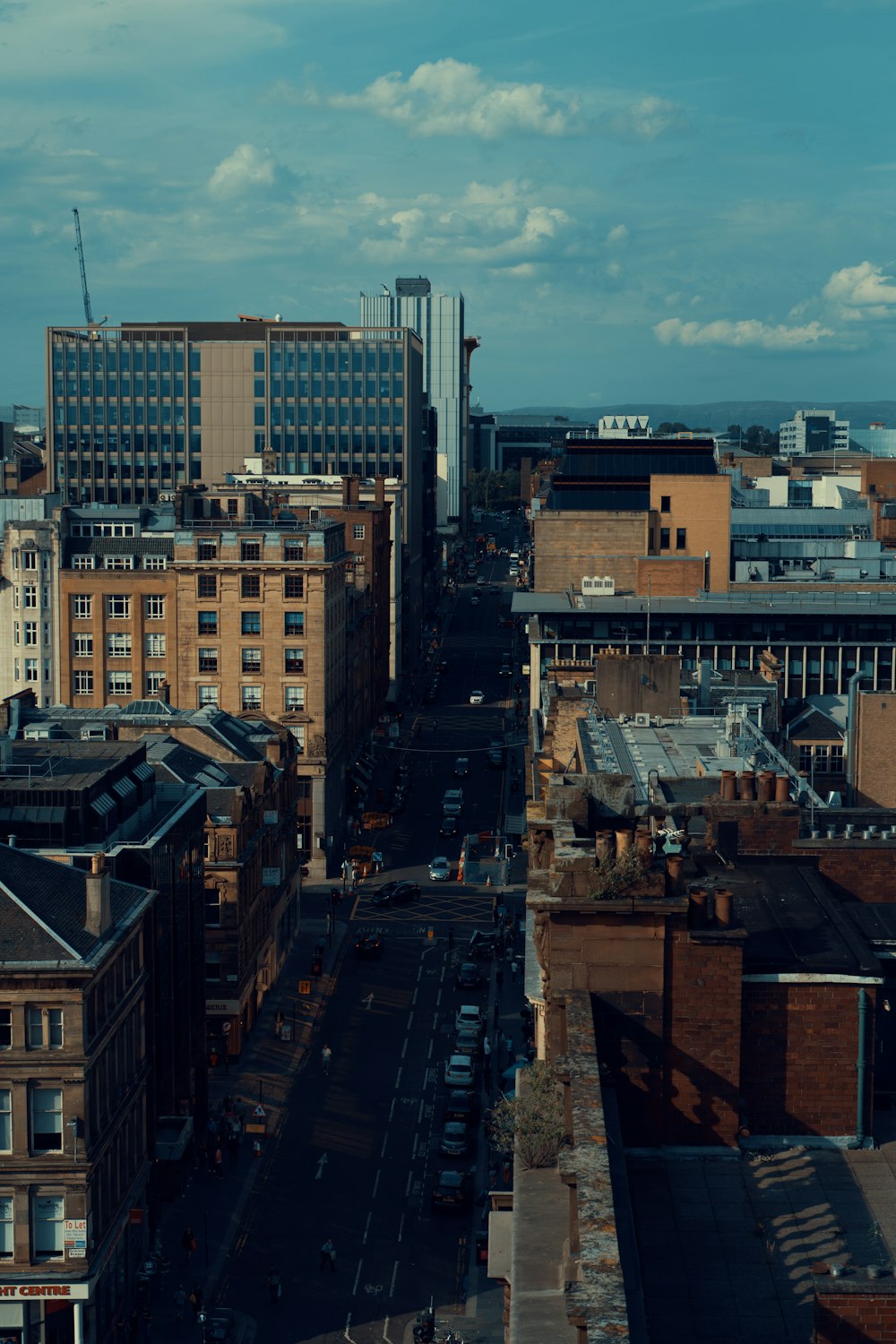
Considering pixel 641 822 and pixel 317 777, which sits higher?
pixel 641 822

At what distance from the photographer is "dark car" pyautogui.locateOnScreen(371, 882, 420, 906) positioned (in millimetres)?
133250

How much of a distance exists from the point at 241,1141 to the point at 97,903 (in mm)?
26412

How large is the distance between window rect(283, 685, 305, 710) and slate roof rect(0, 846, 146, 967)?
73.5 m

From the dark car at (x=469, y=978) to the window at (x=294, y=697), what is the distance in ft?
119

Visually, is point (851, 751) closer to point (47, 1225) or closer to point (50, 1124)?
point (50, 1124)

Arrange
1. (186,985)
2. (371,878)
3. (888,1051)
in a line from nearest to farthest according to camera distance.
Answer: (888,1051) < (186,985) < (371,878)

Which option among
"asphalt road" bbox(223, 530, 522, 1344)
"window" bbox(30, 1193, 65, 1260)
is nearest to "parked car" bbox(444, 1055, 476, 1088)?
"asphalt road" bbox(223, 530, 522, 1344)

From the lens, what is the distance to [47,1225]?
6366 cm

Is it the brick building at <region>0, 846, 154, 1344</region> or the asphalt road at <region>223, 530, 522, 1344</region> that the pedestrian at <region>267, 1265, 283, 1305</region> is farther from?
the brick building at <region>0, 846, 154, 1344</region>

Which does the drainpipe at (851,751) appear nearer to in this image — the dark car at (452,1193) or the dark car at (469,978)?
the dark car at (469,978)

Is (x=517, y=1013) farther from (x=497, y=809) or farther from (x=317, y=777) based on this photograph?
(x=497, y=809)

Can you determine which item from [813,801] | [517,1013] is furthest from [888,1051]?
[517,1013]

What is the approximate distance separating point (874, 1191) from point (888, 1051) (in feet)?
18.9

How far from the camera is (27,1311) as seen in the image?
209 ft
